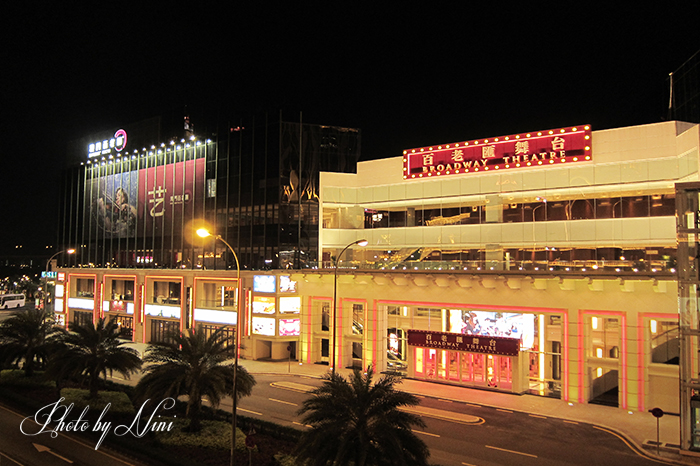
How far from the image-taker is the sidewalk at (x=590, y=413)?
2180 centimetres

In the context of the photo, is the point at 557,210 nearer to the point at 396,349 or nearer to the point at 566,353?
the point at 566,353

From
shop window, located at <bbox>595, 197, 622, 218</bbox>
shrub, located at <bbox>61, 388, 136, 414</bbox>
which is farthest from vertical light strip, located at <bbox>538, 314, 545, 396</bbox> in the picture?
shrub, located at <bbox>61, 388, 136, 414</bbox>

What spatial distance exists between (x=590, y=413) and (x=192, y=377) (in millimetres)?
21024

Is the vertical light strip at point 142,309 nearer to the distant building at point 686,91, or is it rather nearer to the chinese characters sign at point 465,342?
the chinese characters sign at point 465,342

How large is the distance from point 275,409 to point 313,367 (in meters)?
12.3

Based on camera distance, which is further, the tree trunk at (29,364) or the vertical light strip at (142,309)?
the vertical light strip at (142,309)

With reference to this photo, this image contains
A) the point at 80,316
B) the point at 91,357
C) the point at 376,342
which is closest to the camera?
the point at 91,357

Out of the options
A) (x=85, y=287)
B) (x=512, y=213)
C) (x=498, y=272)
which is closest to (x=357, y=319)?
(x=498, y=272)

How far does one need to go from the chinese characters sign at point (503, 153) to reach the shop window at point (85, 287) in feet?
146

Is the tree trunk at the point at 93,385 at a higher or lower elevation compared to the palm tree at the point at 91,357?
lower

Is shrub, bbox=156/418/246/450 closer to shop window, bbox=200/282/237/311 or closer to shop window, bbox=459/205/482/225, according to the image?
shop window, bbox=459/205/482/225

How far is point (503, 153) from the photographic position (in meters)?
34.1

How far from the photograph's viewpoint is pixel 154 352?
2325 centimetres

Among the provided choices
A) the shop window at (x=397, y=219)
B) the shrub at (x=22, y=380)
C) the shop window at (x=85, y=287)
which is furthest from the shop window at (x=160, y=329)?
the shop window at (x=397, y=219)
